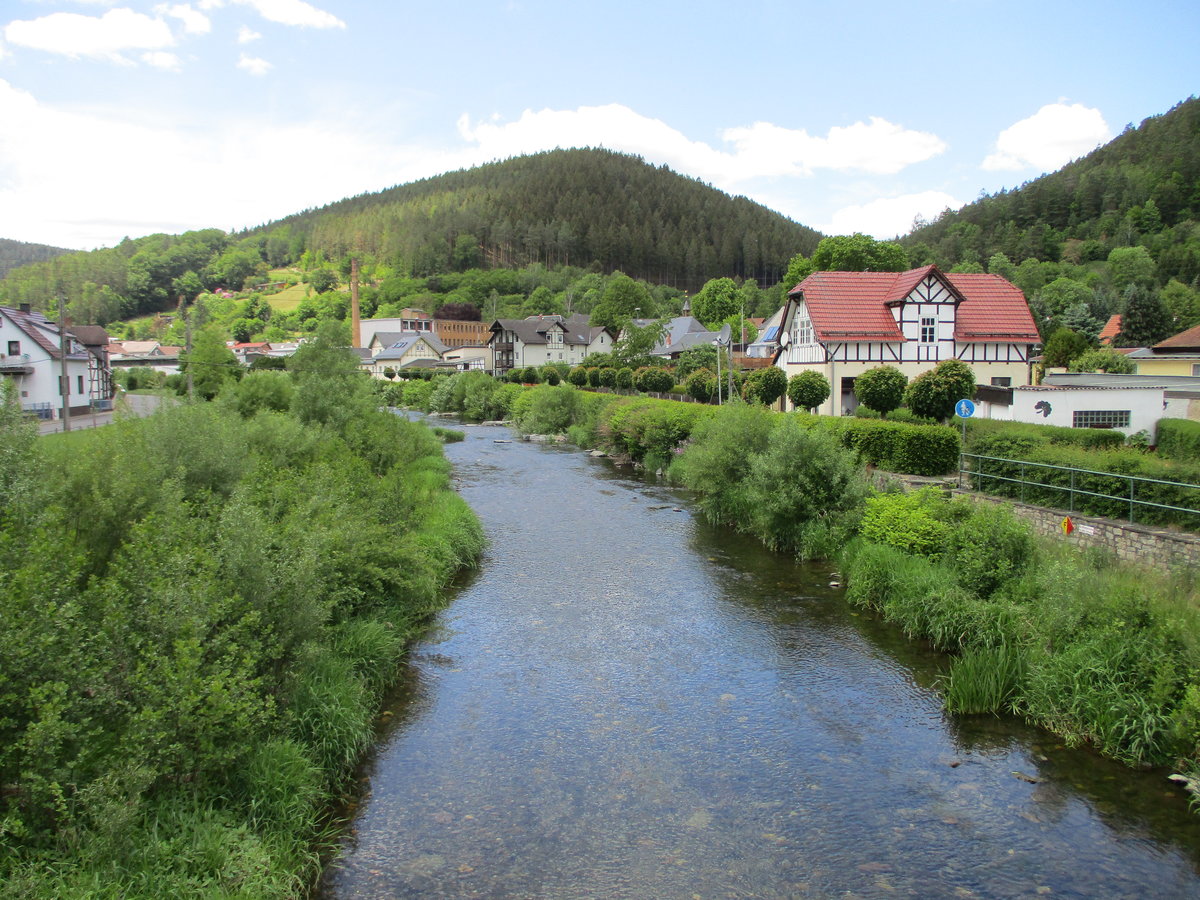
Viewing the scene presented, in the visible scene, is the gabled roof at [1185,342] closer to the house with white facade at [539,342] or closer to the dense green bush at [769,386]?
the dense green bush at [769,386]

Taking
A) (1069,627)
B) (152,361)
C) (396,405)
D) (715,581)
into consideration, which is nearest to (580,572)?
(715,581)

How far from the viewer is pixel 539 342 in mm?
97562

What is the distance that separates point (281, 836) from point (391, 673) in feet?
14.7

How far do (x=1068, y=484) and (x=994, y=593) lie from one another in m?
3.90

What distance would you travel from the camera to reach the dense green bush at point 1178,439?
916 inches

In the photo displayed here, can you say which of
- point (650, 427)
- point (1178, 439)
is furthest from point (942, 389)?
point (650, 427)

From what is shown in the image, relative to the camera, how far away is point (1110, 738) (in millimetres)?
9844

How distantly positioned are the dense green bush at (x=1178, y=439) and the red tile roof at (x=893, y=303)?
44.9 ft

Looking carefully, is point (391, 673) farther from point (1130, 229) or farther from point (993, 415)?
point (1130, 229)

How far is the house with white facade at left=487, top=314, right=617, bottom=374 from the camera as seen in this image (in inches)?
3829

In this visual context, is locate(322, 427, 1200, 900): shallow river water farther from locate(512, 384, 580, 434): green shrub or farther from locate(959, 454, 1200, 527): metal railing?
locate(512, 384, 580, 434): green shrub

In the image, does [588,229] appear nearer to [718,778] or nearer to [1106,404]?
[1106,404]

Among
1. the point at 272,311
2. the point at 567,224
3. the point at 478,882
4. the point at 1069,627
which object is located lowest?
the point at 478,882

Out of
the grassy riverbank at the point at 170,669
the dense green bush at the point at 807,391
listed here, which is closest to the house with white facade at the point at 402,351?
the dense green bush at the point at 807,391
